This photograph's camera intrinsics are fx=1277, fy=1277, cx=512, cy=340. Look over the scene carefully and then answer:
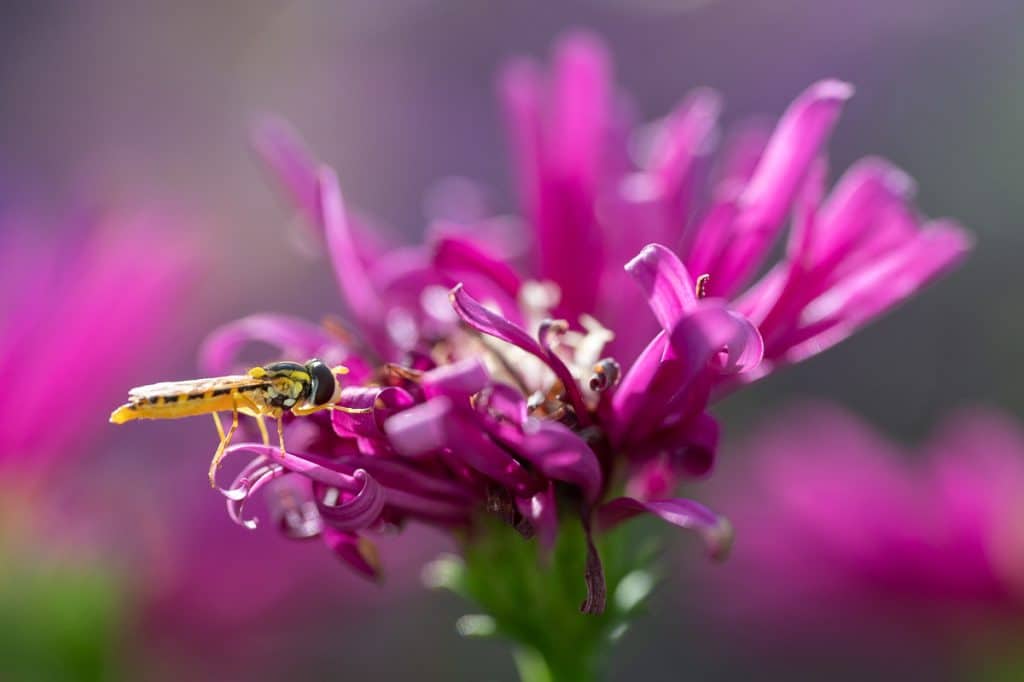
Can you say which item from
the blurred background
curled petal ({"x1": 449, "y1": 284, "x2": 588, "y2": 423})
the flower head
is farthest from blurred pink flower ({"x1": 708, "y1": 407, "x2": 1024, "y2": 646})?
curled petal ({"x1": 449, "y1": 284, "x2": 588, "y2": 423})

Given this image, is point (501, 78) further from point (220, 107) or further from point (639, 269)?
point (220, 107)

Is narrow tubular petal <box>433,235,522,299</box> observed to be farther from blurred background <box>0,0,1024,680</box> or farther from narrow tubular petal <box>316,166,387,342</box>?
blurred background <box>0,0,1024,680</box>

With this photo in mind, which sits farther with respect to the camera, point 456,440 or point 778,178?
point 778,178

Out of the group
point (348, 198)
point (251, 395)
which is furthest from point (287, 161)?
point (348, 198)

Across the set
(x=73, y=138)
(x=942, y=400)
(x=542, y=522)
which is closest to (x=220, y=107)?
(x=73, y=138)

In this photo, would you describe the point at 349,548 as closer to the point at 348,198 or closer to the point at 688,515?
the point at 688,515
